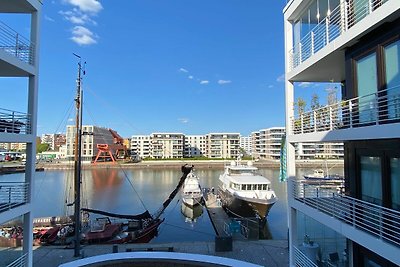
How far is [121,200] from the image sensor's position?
3872 centimetres

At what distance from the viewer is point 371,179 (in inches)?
279

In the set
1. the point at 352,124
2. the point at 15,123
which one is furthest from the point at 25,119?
the point at 352,124

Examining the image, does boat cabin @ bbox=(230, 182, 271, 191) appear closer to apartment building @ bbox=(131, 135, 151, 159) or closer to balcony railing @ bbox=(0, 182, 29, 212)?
balcony railing @ bbox=(0, 182, 29, 212)

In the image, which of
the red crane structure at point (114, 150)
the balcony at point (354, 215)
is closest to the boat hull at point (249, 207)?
the balcony at point (354, 215)

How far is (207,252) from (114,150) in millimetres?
95303

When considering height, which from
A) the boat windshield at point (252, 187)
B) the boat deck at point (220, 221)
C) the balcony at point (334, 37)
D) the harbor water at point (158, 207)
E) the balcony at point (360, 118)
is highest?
the balcony at point (334, 37)

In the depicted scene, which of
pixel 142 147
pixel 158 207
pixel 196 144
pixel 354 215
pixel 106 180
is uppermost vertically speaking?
pixel 196 144

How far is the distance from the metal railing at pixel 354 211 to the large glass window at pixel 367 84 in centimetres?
190

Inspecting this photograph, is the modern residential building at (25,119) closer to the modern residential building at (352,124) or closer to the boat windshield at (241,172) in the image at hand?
the modern residential building at (352,124)

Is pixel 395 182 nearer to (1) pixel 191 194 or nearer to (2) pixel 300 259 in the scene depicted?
(2) pixel 300 259

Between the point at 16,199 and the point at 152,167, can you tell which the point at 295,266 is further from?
the point at 152,167

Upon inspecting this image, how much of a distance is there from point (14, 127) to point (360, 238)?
30.1 feet

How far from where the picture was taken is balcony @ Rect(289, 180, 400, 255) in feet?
18.5

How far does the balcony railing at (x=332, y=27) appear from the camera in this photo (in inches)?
274
